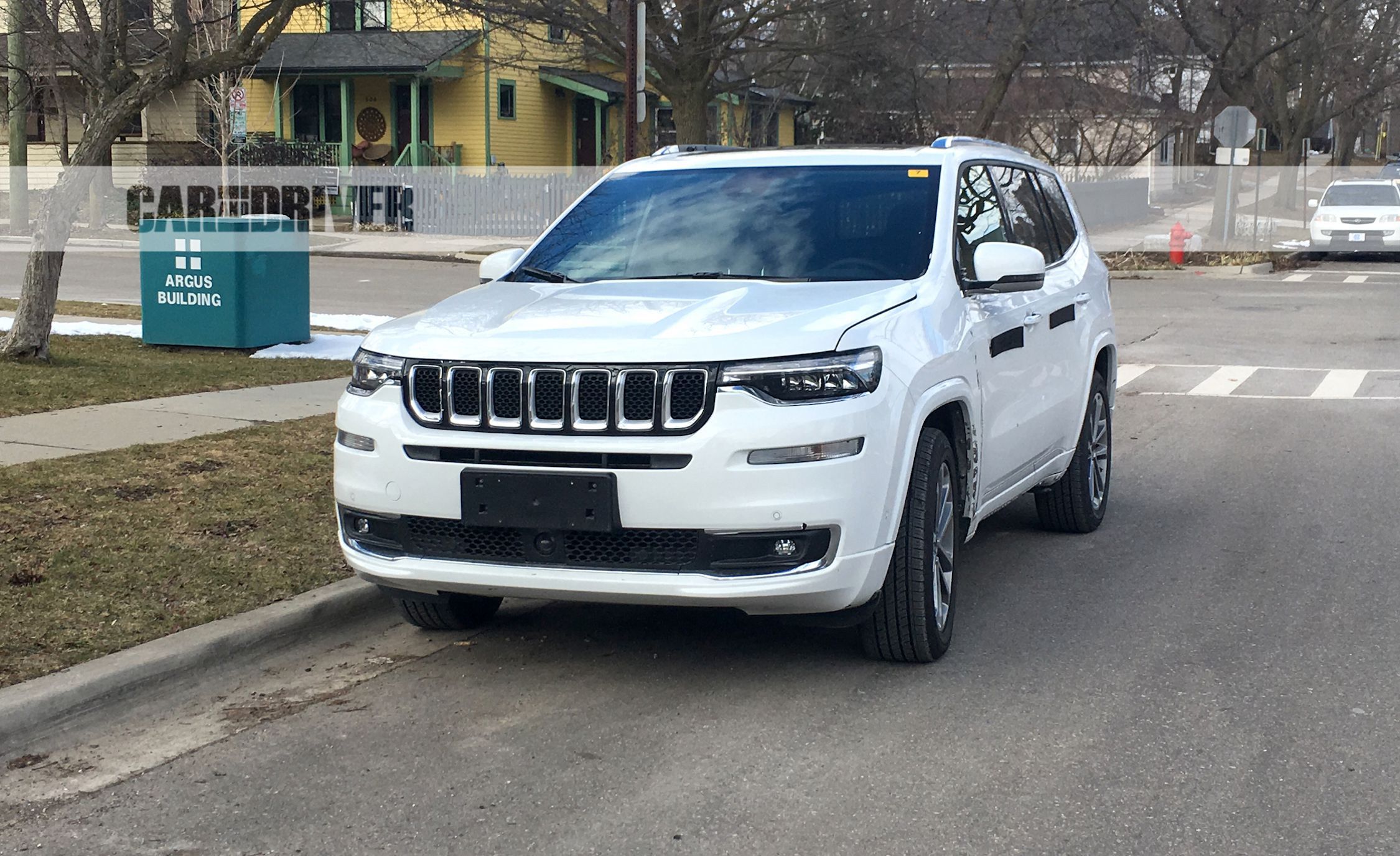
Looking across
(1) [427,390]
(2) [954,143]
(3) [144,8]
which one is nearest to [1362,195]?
(3) [144,8]

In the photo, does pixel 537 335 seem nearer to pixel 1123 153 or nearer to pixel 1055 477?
pixel 1055 477

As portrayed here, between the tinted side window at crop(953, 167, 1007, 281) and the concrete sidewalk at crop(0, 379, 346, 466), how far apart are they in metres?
5.03

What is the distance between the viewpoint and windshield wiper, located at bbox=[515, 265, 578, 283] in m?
6.25

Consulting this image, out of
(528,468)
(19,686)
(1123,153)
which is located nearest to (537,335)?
(528,468)

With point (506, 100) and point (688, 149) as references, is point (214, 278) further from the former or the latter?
point (506, 100)

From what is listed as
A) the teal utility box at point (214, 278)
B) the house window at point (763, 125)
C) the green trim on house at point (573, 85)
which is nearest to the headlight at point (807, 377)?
the teal utility box at point (214, 278)

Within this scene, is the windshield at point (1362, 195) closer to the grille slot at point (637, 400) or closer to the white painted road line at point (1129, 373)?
the white painted road line at point (1129, 373)

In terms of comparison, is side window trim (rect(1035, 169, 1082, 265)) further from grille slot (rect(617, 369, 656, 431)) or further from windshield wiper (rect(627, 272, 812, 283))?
grille slot (rect(617, 369, 656, 431))

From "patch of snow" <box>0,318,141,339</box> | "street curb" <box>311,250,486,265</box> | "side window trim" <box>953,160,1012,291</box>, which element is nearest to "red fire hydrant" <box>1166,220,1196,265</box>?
"street curb" <box>311,250,486,265</box>

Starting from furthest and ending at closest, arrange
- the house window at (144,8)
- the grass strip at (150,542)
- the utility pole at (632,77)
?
the utility pole at (632,77)
the house window at (144,8)
the grass strip at (150,542)

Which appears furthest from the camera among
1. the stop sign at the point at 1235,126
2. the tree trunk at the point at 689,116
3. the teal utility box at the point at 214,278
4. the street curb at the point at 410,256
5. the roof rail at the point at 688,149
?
the stop sign at the point at 1235,126

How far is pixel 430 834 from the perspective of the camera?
408cm

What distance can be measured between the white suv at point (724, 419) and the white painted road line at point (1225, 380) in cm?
802

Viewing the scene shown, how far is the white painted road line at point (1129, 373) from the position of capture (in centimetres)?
1435
